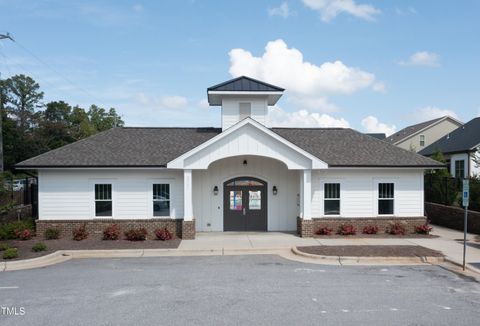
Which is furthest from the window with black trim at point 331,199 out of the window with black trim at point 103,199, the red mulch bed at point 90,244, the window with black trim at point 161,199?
the window with black trim at point 103,199

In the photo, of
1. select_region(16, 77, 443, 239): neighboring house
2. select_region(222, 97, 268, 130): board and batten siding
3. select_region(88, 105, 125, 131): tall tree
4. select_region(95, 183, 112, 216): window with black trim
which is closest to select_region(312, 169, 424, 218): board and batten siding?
select_region(16, 77, 443, 239): neighboring house

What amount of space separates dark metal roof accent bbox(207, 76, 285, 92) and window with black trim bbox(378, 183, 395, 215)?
6947 mm

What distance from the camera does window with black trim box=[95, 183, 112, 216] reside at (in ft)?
60.2

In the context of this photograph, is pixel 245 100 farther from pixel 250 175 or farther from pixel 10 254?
pixel 10 254

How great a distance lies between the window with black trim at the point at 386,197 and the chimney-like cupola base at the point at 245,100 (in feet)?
21.8

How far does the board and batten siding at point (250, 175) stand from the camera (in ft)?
64.4

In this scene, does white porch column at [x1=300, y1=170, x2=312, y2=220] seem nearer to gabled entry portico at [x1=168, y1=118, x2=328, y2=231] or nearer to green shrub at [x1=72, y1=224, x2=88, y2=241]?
gabled entry portico at [x1=168, y1=118, x2=328, y2=231]

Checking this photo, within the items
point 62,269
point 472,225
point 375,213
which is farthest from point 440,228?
point 62,269

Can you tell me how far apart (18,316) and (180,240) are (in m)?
9.25

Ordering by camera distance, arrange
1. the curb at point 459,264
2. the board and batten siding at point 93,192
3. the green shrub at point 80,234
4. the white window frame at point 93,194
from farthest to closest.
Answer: the white window frame at point 93,194, the board and batten siding at point 93,192, the green shrub at point 80,234, the curb at point 459,264

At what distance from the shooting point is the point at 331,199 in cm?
1908

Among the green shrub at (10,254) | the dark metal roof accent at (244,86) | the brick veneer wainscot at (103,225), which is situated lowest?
the green shrub at (10,254)

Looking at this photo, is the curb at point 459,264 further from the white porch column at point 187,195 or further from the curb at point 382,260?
the white porch column at point 187,195

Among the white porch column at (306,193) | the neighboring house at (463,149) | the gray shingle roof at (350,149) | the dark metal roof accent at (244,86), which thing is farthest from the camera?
the neighboring house at (463,149)
